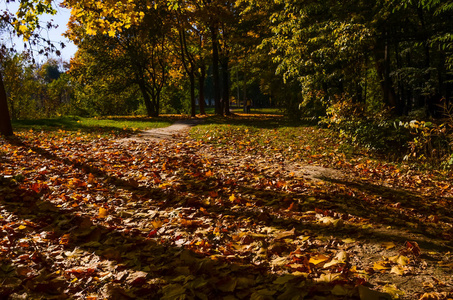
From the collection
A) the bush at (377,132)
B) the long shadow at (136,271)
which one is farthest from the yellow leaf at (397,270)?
the bush at (377,132)

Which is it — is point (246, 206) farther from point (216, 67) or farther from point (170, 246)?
point (216, 67)

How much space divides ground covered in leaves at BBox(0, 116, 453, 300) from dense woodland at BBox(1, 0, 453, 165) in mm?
2090

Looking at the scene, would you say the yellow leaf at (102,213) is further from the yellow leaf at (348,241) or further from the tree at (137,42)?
the tree at (137,42)

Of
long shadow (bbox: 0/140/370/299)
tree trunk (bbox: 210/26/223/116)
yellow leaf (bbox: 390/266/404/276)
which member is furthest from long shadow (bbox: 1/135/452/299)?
tree trunk (bbox: 210/26/223/116)

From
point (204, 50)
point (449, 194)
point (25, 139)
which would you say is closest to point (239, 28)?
point (204, 50)

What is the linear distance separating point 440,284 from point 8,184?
6.23m

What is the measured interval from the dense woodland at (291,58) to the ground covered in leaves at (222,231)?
6.86ft

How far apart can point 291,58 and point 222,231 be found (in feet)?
31.5

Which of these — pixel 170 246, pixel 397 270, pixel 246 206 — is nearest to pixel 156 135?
pixel 246 206

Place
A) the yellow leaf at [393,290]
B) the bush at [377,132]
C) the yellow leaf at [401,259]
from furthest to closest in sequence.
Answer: the bush at [377,132], the yellow leaf at [401,259], the yellow leaf at [393,290]

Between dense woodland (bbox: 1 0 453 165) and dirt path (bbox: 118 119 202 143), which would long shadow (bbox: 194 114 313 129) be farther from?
dirt path (bbox: 118 119 202 143)

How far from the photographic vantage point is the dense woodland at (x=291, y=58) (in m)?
8.06

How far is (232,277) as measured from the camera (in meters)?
2.40

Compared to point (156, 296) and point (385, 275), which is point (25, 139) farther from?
point (385, 275)
